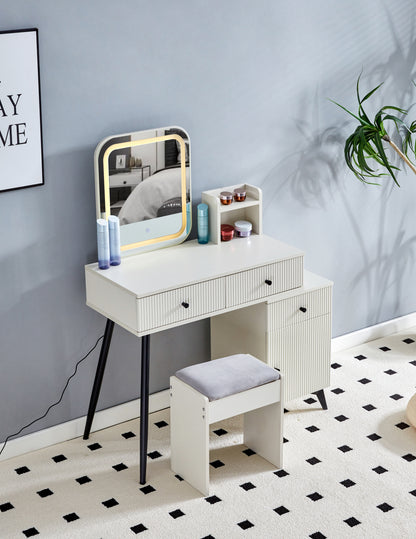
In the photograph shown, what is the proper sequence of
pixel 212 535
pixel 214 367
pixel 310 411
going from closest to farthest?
1. pixel 212 535
2. pixel 214 367
3. pixel 310 411

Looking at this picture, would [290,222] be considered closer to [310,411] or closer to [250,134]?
[250,134]

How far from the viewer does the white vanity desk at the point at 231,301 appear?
3.48 m

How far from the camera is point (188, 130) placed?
12.6 feet

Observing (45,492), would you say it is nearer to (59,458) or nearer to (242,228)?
(59,458)

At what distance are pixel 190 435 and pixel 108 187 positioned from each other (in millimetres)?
1041

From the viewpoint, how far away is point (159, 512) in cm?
343

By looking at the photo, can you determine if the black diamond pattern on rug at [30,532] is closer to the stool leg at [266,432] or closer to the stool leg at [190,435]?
the stool leg at [190,435]

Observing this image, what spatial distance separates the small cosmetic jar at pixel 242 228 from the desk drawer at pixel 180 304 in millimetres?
422

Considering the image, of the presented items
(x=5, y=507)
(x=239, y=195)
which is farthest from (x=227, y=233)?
(x=5, y=507)

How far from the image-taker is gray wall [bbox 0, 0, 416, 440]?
3498 millimetres

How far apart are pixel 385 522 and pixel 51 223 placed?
1.74m

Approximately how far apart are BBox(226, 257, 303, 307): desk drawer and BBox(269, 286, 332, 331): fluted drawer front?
8 cm

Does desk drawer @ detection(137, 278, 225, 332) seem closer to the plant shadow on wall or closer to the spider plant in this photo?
the plant shadow on wall

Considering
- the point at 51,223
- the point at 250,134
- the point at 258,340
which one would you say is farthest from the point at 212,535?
the point at 250,134
